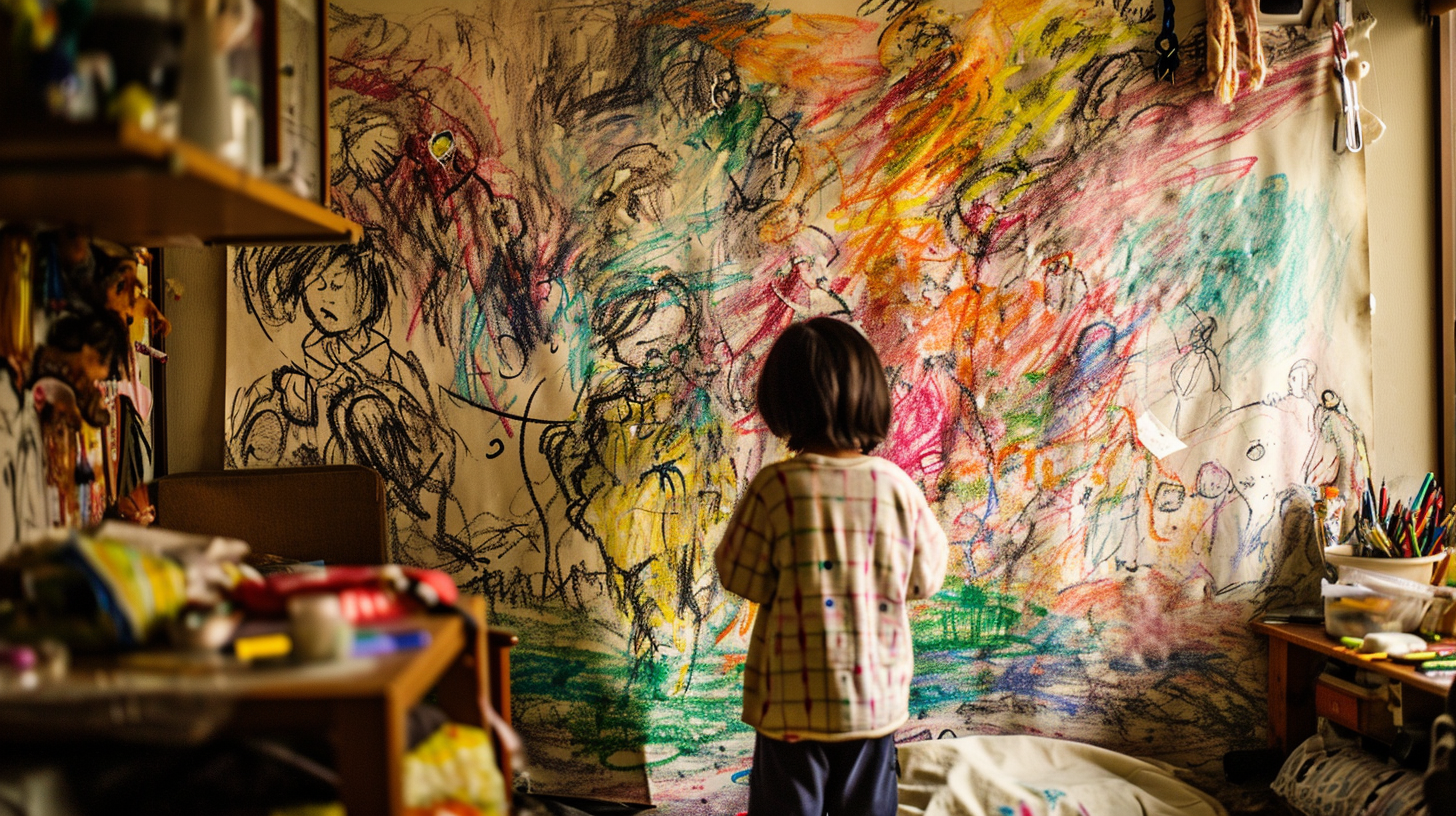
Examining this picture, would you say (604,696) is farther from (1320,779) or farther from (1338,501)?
(1338,501)

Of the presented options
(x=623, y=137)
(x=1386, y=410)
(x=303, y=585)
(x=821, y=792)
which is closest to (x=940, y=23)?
(x=623, y=137)

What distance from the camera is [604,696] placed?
210cm

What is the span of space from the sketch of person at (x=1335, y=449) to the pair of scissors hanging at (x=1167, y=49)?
0.82 meters

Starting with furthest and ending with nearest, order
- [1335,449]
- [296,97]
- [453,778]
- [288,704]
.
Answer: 1. [1335,449]
2. [296,97]
3. [453,778]
4. [288,704]

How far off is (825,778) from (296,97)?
136 centimetres

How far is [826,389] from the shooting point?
157cm

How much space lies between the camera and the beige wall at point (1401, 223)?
7.20 feet

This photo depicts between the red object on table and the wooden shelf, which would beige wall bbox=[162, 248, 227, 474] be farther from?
the red object on table

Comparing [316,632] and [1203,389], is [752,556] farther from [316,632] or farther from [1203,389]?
[1203,389]

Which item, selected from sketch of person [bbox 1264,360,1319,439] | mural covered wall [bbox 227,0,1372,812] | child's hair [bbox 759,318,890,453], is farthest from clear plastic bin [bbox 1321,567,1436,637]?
child's hair [bbox 759,318,890,453]

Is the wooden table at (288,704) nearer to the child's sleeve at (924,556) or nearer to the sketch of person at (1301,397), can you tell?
the child's sleeve at (924,556)

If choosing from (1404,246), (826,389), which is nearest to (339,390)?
(826,389)

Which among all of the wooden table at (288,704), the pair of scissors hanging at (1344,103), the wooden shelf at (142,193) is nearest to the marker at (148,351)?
the wooden shelf at (142,193)

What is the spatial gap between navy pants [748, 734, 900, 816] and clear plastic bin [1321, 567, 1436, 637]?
1064 millimetres
